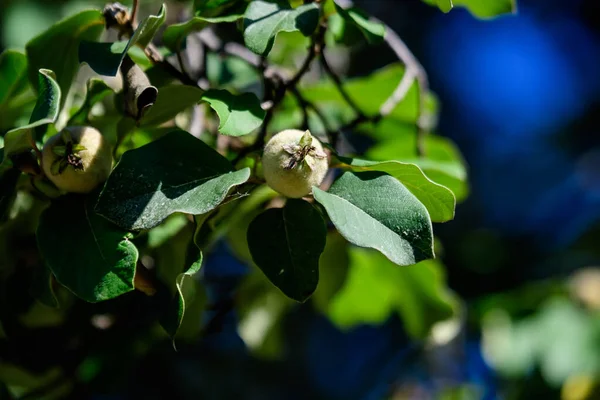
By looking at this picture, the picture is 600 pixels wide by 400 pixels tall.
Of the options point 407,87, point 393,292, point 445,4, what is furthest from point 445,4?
point 393,292

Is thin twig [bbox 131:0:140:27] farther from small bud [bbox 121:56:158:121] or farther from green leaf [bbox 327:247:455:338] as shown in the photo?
green leaf [bbox 327:247:455:338]

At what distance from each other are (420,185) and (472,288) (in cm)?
199

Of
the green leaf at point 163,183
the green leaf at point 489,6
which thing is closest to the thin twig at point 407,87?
the green leaf at point 489,6

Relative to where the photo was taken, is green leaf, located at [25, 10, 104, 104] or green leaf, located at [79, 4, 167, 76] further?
green leaf, located at [25, 10, 104, 104]

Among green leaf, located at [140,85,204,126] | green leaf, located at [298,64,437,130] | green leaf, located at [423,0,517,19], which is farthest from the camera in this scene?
green leaf, located at [298,64,437,130]

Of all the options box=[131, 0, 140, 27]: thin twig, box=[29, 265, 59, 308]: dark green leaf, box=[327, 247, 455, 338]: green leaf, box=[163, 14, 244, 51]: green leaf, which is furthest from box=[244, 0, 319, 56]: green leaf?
box=[327, 247, 455, 338]: green leaf

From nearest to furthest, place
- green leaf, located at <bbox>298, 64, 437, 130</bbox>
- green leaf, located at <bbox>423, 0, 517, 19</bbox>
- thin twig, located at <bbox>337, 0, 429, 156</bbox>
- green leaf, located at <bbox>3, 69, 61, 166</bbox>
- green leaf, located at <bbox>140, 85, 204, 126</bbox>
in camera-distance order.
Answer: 1. green leaf, located at <bbox>3, 69, 61, 166</bbox>
2. green leaf, located at <bbox>140, 85, 204, 126</bbox>
3. green leaf, located at <bbox>423, 0, 517, 19</bbox>
4. thin twig, located at <bbox>337, 0, 429, 156</bbox>
5. green leaf, located at <bbox>298, 64, 437, 130</bbox>

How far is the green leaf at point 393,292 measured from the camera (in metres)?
1.26

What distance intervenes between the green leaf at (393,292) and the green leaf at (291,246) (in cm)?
49

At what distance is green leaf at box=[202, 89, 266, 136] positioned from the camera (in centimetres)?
74

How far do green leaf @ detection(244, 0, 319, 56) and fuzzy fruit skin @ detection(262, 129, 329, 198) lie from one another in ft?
0.31

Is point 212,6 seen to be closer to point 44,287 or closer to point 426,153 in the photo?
point 44,287

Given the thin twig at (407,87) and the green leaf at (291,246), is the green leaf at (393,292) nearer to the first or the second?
the thin twig at (407,87)

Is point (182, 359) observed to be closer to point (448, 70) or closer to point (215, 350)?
point (215, 350)
